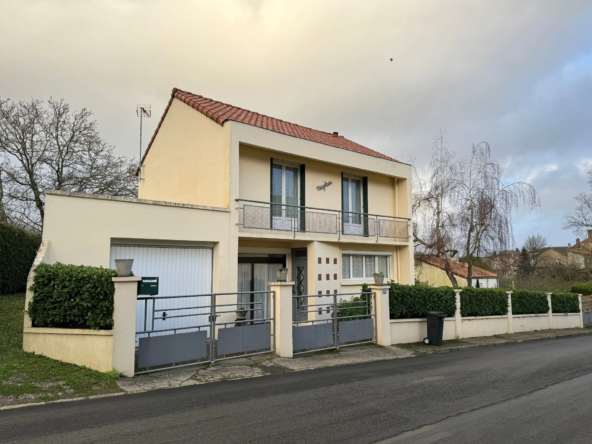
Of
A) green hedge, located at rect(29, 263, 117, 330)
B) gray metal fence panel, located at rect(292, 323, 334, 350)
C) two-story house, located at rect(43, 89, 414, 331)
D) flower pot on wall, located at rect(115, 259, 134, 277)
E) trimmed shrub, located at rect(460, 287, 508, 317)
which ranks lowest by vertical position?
gray metal fence panel, located at rect(292, 323, 334, 350)

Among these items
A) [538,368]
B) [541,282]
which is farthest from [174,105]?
[541,282]

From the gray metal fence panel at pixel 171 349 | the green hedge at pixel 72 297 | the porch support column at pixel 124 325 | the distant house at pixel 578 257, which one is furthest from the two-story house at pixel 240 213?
the distant house at pixel 578 257

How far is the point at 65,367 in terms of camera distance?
739 centimetres

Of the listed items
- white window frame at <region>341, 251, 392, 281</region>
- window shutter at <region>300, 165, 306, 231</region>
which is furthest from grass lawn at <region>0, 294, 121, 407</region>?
white window frame at <region>341, 251, 392, 281</region>

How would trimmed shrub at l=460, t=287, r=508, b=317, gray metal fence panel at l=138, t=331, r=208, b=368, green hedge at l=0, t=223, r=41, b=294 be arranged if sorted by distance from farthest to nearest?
trimmed shrub at l=460, t=287, r=508, b=317, green hedge at l=0, t=223, r=41, b=294, gray metal fence panel at l=138, t=331, r=208, b=368

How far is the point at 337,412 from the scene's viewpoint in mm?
5641

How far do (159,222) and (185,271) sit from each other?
1582mm

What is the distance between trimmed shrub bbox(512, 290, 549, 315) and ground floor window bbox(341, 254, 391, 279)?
5.57 m

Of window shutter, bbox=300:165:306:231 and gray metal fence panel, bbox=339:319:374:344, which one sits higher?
window shutter, bbox=300:165:306:231

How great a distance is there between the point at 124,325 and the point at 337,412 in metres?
4.02

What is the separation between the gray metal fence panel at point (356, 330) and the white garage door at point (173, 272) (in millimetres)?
3760

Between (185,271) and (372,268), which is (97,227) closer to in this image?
(185,271)

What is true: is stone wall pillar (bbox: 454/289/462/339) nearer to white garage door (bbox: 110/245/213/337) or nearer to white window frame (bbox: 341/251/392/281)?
A: white window frame (bbox: 341/251/392/281)

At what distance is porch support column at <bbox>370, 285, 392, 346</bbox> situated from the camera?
11547 millimetres
